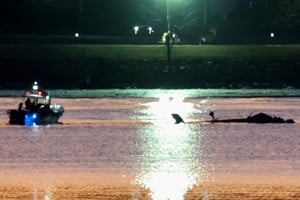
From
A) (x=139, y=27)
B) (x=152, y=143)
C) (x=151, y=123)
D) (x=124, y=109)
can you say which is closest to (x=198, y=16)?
(x=139, y=27)

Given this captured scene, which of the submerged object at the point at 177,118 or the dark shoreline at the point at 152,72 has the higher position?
the dark shoreline at the point at 152,72

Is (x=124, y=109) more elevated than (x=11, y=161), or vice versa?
(x=124, y=109)

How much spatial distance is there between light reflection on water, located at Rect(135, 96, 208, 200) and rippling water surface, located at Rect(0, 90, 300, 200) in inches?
0.5

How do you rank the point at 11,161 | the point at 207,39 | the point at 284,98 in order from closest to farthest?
1. the point at 11,161
2. the point at 284,98
3. the point at 207,39

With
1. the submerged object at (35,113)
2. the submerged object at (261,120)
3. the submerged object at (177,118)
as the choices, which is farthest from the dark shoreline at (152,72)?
the submerged object at (35,113)

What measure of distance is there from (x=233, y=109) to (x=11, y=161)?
13823mm

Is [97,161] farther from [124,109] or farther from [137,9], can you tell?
[137,9]

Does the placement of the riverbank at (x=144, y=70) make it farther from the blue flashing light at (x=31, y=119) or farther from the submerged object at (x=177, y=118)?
the blue flashing light at (x=31, y=119)

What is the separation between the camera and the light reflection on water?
16.3 meters

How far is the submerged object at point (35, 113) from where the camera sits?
2597 cm

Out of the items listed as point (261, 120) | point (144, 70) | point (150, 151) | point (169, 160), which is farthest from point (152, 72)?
point (169, 160)

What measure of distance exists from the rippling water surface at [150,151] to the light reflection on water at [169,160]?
0.01 m

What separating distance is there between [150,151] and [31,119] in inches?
250

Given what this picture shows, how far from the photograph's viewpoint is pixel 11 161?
61.2ft
